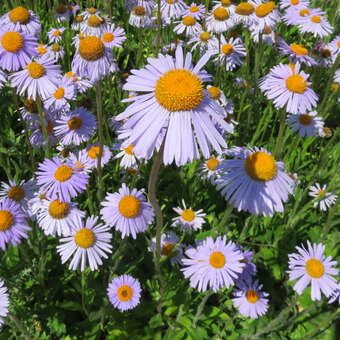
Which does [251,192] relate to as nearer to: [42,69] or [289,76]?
[289,76]

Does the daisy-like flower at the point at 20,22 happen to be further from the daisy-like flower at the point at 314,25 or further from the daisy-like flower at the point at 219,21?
the daisy-like flower at the point at 314,25

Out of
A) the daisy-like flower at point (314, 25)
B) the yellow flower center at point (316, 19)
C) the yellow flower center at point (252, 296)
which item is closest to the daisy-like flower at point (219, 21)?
the daisy-like flower at point (314, 25)

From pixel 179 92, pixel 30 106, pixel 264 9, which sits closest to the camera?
pixel 179 92

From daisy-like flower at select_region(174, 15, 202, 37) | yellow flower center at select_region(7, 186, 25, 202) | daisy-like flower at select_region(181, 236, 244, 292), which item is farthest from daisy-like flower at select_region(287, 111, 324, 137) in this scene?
yellow flower center at select_region(7, 186, 25, 202)

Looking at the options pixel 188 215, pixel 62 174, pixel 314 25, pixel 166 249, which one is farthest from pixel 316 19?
pixel 62 174

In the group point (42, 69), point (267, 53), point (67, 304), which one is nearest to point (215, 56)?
point (267, 53)

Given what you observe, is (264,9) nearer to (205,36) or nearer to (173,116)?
(205,36)
